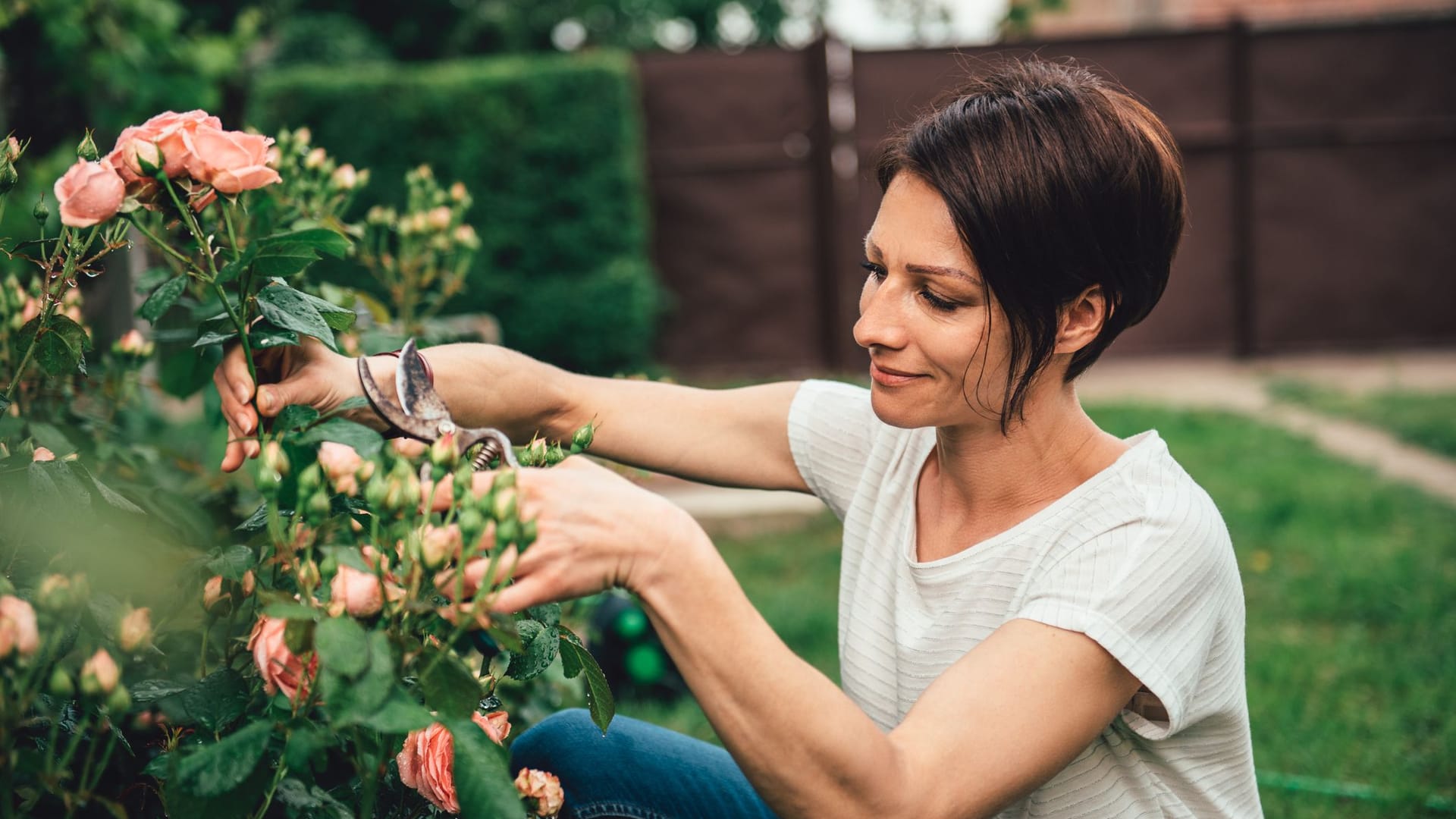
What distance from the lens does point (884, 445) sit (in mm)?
1923

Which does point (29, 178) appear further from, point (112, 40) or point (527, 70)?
point (527, 70)

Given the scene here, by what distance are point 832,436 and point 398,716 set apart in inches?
44.7

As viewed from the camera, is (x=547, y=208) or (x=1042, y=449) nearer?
(x=1042, y=449)

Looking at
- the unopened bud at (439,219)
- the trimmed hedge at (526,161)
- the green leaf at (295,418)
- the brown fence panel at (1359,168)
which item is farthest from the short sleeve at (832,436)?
the brown fence panel at (1359,168)

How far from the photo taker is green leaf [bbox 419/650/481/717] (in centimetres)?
102

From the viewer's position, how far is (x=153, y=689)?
3.95 ft

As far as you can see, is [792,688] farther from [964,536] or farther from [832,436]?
[832,436]

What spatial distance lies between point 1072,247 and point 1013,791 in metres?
0.65

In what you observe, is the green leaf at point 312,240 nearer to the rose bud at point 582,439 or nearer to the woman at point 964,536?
the woman at point 964,536

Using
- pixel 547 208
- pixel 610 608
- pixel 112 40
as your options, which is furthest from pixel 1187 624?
pixel 547 208

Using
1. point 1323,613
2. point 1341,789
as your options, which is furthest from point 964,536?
point 1323,613

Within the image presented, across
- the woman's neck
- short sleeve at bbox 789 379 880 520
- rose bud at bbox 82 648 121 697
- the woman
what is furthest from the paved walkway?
rose bud at bbox 82 648 121 697

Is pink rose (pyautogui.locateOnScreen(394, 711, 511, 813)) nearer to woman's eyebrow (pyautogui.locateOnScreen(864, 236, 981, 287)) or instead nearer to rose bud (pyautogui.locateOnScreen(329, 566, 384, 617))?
rose bud (pyautogui.locateOnScreen(329, 566, 384, 617))

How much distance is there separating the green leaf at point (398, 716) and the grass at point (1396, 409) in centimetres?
581
